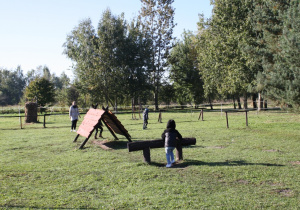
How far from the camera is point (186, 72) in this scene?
59938mm

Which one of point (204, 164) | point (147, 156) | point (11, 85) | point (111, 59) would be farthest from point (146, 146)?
point (11, 85)

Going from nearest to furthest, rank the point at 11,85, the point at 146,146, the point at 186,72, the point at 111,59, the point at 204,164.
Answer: the point at 204,164, the point at 146,146, the point at 111,59, the point at 186,72, the point at 11,85

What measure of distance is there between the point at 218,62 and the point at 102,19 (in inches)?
843

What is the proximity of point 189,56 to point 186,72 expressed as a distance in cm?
382

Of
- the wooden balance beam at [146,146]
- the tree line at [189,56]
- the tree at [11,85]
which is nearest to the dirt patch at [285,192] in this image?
the wooden balance beam at [146,146]

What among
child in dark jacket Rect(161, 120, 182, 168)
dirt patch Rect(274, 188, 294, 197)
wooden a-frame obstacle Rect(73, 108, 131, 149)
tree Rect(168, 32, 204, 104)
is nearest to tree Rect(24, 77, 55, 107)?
tree Rect(168, 32, 204, 104)

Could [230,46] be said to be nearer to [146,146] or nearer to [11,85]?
[146,146]

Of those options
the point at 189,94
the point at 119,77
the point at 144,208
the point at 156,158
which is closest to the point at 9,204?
the point at 144,208

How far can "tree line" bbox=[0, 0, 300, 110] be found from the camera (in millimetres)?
26609

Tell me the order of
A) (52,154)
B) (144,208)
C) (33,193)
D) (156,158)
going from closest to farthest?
(144,208)
(33,193)
(156,158)
(52,154)

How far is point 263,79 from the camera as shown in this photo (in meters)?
26.8

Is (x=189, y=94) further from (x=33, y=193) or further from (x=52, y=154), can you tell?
(x=33, y=193)

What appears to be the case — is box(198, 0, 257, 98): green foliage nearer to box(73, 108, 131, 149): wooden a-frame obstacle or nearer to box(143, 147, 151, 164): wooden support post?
box(73, 108, 131, 149): wooden a-frame obstacle

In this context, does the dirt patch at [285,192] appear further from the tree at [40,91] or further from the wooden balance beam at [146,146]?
the tree at [40,91]
